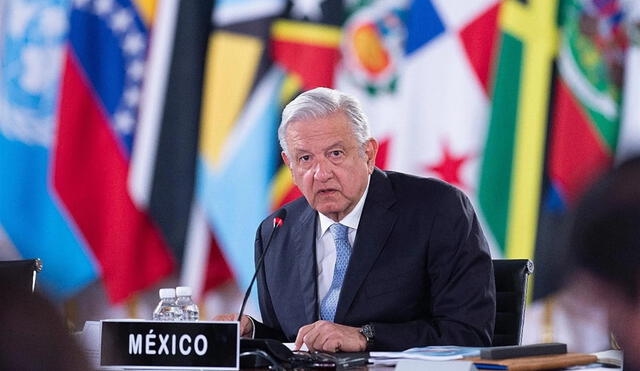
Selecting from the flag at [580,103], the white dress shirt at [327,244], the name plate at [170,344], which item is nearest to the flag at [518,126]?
the flag at [580,103]

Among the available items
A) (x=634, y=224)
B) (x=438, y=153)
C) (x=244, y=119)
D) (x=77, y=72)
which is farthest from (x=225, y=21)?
(x=634, y=224)

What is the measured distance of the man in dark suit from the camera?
248 cm

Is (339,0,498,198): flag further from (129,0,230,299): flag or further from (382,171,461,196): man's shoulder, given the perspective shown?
(382,171,461,196): man's shoulder

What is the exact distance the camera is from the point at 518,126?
409cm

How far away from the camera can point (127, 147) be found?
4555 millimetres

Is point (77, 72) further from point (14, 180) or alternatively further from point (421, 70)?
point (421, 70)

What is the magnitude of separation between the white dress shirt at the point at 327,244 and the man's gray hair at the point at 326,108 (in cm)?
20

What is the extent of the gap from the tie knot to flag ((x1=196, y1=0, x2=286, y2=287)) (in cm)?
176

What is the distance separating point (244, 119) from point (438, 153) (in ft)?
3.06

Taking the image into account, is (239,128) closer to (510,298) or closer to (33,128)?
(33,128)

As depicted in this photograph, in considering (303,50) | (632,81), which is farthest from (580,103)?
(303,50)

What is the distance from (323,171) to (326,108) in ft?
0.57

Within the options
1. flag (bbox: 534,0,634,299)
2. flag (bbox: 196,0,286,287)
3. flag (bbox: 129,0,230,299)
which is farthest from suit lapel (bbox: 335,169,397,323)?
flag (bbox: 129,0,230,299)

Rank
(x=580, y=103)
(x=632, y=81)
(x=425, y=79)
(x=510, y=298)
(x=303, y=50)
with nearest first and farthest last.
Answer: (x=510, y=298), (x=632, y=81), (x=580, y=103), (x=425, y=79), (x=303, y=50)
